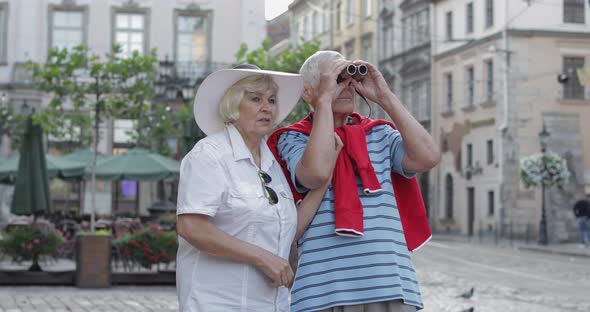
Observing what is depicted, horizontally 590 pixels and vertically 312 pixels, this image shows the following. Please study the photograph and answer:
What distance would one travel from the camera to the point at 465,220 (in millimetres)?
45750

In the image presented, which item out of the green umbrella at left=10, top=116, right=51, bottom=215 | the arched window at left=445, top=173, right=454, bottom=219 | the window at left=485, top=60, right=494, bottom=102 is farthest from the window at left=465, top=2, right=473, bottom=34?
the green umbrella at left=10, top=116, right=51, bottom=215

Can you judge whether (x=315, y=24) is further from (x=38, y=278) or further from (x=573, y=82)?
(x=38, y=278)

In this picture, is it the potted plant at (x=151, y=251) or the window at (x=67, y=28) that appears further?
the window at (x=67, y=28)

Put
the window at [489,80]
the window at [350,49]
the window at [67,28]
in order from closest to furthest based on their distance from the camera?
the window at [67,28]
the window at [489,80]
the window at [350,49]

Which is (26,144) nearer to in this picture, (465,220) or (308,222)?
(308,222)

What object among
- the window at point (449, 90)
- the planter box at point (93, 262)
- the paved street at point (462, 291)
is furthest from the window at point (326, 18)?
the planter box at point (93, 262)

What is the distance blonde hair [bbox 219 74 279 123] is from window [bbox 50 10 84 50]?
3721cm

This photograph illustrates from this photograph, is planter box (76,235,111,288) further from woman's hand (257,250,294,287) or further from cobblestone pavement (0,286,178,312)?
woman's hand (257,250,294,287)

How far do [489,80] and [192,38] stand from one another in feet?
42.1

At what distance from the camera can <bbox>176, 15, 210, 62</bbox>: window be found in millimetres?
40938

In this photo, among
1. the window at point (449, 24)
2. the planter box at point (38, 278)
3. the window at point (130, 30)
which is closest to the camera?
the planter box at point (38, 278)

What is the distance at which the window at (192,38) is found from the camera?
40938 mm

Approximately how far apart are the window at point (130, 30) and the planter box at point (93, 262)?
2602cm

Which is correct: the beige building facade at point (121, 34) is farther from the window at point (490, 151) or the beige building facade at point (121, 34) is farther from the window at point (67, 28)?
the window at point (490, 151)
